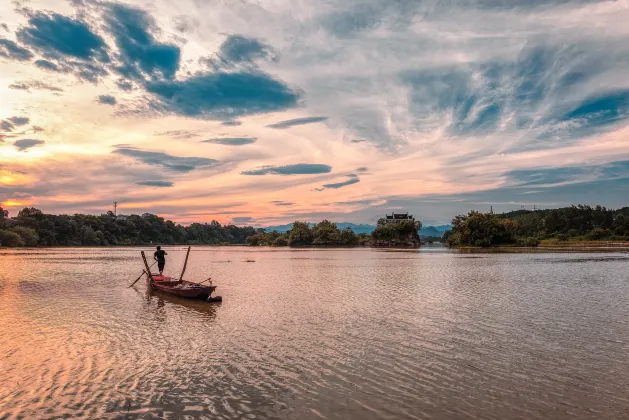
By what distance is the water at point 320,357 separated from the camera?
9984 millimetres

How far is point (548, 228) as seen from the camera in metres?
146

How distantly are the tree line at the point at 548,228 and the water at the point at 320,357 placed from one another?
321 ft

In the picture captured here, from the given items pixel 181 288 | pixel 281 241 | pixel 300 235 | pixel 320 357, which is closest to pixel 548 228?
pixel 300 235

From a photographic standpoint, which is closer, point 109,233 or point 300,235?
point 109,233

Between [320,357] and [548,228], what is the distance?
15187cm

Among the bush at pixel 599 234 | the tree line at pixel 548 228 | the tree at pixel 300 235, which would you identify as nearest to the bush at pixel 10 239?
the tree at pixel 300 235

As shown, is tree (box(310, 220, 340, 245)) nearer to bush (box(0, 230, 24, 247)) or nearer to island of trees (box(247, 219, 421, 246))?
island of trees (box(247, 219, 421, 246))

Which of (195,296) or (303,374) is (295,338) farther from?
(195,296)

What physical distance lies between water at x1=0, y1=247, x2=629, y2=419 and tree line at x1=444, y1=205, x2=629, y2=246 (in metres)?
97.9

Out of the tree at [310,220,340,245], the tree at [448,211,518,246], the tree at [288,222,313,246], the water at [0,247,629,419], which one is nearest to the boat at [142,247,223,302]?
the water at [0,247,629,419]

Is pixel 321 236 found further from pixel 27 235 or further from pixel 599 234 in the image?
pixel 27 235

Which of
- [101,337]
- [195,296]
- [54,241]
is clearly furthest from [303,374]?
[54,241]

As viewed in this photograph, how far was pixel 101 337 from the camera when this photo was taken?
55.8 feet

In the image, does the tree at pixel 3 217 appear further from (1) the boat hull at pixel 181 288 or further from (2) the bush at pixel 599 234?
(2) the bush at pixel 599 234
